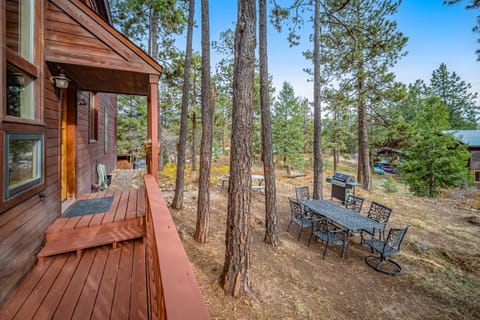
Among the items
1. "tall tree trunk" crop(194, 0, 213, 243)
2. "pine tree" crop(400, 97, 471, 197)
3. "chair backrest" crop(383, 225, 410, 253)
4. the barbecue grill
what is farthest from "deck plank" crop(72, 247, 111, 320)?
"pine tree" crop(400, 97, 471, 197)

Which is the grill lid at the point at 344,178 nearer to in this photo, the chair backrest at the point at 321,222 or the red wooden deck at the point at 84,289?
the chair backrest at the point at 321,222

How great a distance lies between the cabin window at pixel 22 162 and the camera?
1921 mm

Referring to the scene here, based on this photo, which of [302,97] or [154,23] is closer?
[154,23]

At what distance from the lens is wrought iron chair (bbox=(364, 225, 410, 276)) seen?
4314 mm

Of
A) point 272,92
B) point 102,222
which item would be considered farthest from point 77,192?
point 272,92

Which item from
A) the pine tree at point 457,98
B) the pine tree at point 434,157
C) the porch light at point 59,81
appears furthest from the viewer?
the pine tree at point 457,98

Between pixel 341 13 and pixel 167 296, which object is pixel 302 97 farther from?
pixel 167 296

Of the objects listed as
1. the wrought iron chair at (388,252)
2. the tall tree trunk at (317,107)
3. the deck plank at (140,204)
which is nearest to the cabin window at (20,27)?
the deck plank at (140,204)

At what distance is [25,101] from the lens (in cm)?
237

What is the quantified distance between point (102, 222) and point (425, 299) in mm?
5509

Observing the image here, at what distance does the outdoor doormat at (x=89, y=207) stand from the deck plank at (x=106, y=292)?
1.17 m

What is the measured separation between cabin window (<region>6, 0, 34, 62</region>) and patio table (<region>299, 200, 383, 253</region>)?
5.95 meters

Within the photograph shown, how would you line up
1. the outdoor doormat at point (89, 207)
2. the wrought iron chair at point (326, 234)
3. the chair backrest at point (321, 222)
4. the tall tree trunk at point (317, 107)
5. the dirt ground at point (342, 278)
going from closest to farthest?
the dirt ground at point (342, 278)
the outdoor doormat at point (89, 207)
the wrought iron chair at point (326, 234)
the chair backrest at point (321, 222)
the tall tree trunk at point (317, 107)

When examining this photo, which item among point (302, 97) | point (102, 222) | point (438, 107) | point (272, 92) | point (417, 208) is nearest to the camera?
point (102, 222)
